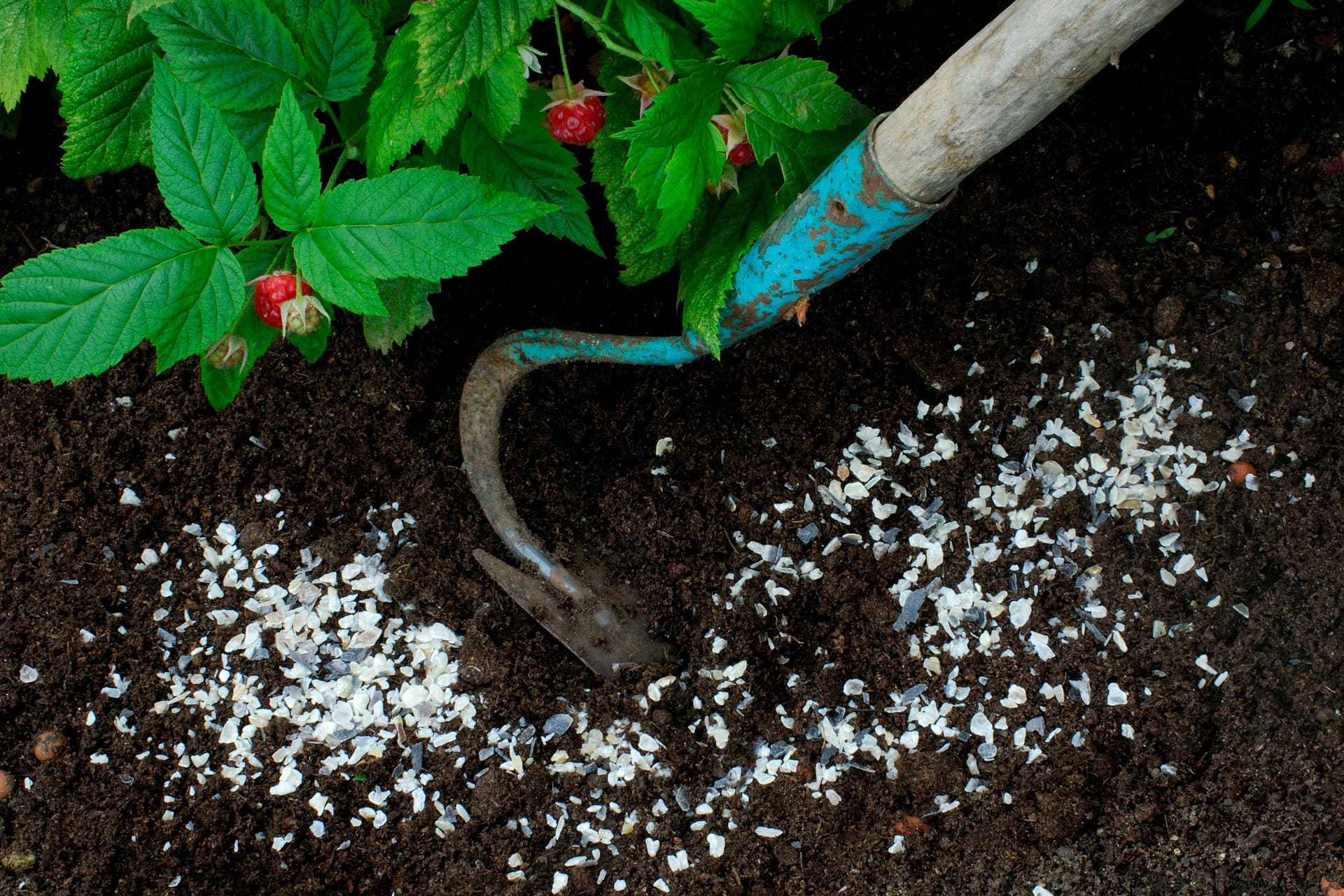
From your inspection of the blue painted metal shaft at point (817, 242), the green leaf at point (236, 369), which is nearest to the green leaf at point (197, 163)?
the green leaf at point (236, 369)

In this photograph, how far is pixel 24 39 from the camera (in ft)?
4.50

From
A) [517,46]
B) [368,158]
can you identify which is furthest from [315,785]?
[517,46]

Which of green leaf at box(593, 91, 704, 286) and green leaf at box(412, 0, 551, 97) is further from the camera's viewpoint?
green leaf at box(593, 91, 704, 286)

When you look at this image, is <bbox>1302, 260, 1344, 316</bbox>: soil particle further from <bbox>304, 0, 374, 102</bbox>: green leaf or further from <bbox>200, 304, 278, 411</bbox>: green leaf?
<bbox>200, 304, 278, 411</bbox>: green leaf

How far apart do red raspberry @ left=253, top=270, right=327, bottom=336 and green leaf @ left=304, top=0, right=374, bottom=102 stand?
0.28 m

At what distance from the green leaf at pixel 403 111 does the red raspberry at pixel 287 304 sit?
186 millimetres

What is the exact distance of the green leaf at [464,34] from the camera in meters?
1.06

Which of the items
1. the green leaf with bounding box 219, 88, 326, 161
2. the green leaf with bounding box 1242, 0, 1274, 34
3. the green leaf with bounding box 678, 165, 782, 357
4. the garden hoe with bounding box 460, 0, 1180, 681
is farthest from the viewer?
the green leaf with bounding box 1242, 0, 1274, 34

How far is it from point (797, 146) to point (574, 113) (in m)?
0.31

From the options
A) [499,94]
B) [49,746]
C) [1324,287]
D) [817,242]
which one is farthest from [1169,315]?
[49,746]

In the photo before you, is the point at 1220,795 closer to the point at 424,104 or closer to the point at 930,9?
the point at 930,9

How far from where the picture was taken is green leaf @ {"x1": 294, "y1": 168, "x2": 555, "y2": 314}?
1059mm

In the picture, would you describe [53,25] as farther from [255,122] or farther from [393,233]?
[393,233]

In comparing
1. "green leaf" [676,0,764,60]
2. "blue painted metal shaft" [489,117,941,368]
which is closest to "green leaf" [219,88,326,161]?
"green leaf" [676,0,764,60]
